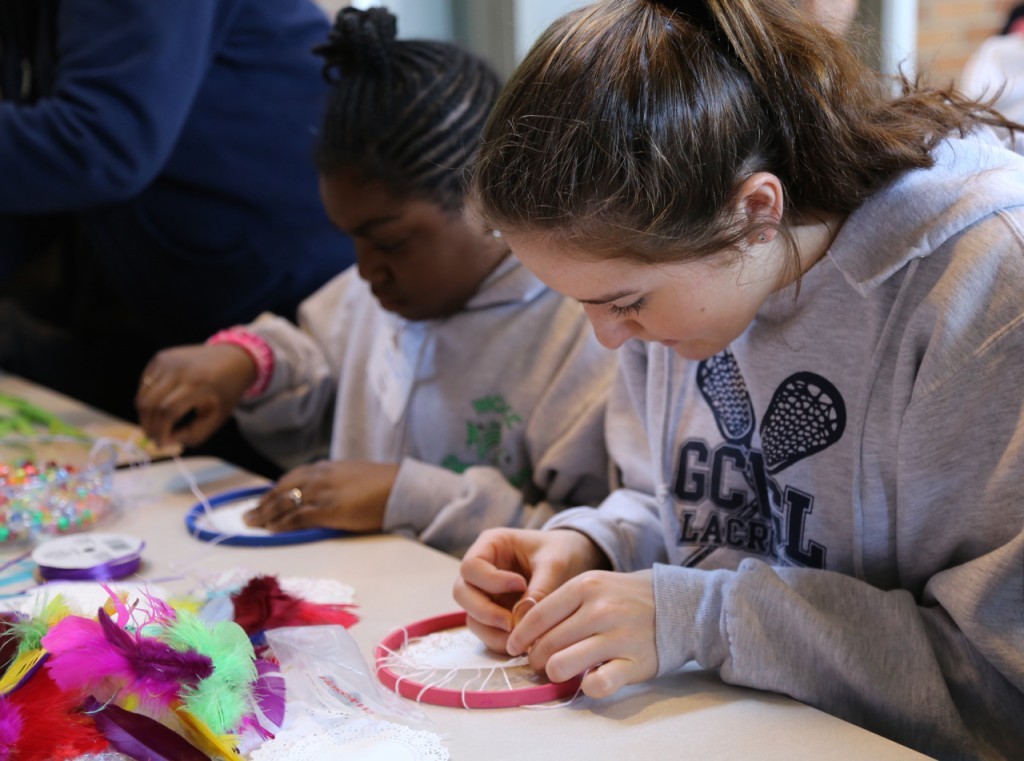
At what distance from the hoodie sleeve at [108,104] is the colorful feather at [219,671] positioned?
107 centimetres

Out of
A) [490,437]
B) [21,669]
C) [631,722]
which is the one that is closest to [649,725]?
[631,722]

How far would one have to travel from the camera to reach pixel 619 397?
1.25m

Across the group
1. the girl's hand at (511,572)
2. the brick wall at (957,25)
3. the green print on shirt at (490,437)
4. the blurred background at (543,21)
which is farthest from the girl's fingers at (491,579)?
the brick wall at (957,25)

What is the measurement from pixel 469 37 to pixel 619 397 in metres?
2.48

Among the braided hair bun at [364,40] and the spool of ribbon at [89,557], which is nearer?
the spool of ribbon at [89,557]

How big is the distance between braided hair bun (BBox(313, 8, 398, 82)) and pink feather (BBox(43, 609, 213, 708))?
0.87m

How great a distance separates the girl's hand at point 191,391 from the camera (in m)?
1.57

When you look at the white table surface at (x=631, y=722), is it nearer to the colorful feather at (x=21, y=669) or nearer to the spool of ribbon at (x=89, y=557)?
the spool of ribbon at (x=89, y=557)

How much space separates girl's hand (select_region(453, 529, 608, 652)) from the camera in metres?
0.91

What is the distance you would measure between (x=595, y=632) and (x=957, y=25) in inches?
145

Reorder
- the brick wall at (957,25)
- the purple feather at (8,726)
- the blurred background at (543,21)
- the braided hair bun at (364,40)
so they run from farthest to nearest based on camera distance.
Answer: the brick wall at (957,25), the blurred background at (543,21), the braided hair bun at (364,40), the purple feather at (8,726)

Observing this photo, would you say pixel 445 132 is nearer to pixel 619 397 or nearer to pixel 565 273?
pixel 619 397

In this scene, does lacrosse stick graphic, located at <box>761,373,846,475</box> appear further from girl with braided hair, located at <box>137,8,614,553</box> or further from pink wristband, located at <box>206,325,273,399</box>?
pink wristband, located at <box>206,325,273,399</box>

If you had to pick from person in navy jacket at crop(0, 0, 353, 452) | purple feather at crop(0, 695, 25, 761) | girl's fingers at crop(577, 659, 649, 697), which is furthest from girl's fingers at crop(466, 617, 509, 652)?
Answer: person in navy jacket at crop(0, 0, 353, 452)
